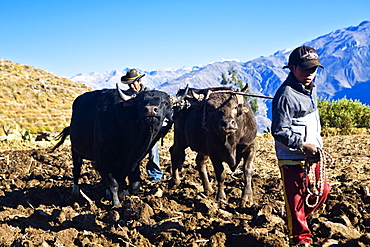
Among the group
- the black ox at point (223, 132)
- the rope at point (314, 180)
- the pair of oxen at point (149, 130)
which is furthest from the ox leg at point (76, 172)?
the rope at point (314, 180)

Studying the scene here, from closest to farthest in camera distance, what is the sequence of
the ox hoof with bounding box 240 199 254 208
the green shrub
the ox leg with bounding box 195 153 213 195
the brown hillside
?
the ox hoof with bounding box 240 199 254 208, the ox leg with bounding box 195 153 213 195, the green shrub, the brown hillside

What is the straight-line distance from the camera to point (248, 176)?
277 inches

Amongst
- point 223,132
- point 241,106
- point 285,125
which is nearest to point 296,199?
point 285,125

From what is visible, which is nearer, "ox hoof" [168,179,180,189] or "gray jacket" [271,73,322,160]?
"gray jacket" [271,73,322,160]

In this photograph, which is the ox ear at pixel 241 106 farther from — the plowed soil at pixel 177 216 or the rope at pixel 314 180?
the rope at pixel 314 180

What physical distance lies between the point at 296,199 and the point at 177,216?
2.03 metres

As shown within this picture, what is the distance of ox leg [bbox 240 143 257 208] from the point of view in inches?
258

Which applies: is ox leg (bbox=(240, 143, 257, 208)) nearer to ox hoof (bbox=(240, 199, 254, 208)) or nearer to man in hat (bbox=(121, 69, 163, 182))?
ox hoof (bbox=(240, 199, 254, 208))

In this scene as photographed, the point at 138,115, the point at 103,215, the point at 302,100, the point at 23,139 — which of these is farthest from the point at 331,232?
the point at 23,139

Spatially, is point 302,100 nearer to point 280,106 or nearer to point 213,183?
point 280,106

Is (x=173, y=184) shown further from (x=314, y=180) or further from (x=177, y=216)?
(x=314, y=180)

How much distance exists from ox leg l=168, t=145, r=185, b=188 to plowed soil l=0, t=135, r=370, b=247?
19 cm

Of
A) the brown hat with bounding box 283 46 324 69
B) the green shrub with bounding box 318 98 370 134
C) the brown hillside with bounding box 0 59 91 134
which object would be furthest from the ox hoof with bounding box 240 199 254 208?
the brown hillside with bounding box 0 59 91 134

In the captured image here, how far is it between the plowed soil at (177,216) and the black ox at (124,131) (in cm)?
53
